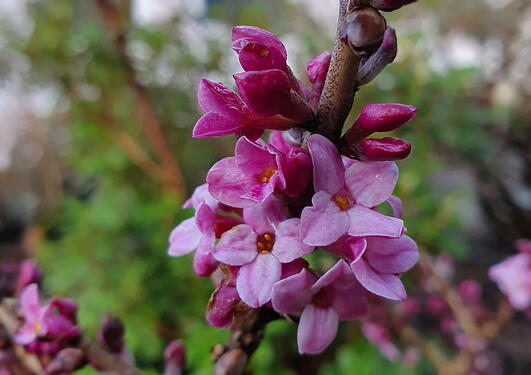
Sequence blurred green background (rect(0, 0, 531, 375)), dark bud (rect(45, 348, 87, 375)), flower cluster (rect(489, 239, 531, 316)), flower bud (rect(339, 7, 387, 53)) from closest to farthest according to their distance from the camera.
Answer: flower bud (rect(339, 7, 387, 53))
dark bud (rect(45, 348, 87, 375))
flower cluster (rect(489, 239, 531, 316))
blurred green background (rect(0, 0, 531, 375))

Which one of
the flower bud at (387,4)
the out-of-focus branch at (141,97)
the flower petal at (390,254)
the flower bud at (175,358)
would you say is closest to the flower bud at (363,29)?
the flower bud at (387,4)

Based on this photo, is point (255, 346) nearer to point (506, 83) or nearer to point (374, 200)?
point (374, 200)

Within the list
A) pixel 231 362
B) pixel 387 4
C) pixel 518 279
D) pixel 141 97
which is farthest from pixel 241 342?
pixel 141 97

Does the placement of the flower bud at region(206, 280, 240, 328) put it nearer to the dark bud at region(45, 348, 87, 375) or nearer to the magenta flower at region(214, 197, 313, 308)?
the magenta flower at region(214, 197, 313, 308)

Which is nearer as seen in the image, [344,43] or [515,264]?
[344,43]

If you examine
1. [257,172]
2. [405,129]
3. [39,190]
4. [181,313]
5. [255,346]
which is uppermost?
[257,172]

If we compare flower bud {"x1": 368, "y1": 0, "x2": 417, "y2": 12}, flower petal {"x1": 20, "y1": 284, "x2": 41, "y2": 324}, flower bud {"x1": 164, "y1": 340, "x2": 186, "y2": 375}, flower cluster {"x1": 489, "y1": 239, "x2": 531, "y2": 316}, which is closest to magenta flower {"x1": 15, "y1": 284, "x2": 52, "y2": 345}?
flower petal {"x1": 20, "y1": 284, "x2": 41, "y2": 324}

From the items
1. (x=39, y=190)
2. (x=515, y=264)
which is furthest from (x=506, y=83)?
(x=39, y=190)
